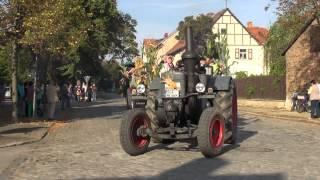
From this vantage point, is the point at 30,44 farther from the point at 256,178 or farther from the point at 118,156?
the point at 256,178

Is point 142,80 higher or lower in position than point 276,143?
higher

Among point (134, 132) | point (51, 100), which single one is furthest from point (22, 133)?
point (51, 100)

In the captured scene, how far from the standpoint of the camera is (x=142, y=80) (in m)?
17.0

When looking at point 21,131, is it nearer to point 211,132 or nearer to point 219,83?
point 219,83

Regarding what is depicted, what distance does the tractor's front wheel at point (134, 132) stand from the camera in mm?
13383

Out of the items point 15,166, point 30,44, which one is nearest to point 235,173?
point 15,166

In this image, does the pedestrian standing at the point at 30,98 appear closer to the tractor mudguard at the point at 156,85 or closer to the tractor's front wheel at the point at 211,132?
the tractor mudguard at the point at 156,85

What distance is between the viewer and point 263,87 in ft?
153

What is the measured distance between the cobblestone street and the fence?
25309 millimetres

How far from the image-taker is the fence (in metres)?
42.9

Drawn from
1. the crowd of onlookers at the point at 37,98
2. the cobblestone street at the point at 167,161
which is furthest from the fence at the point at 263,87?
the cobblestone street at the point at 167,161

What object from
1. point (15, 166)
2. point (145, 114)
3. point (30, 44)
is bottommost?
point (15, 166)

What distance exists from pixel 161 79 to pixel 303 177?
4.32 m

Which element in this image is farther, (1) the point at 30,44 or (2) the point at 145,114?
(1) the point at 30,44
